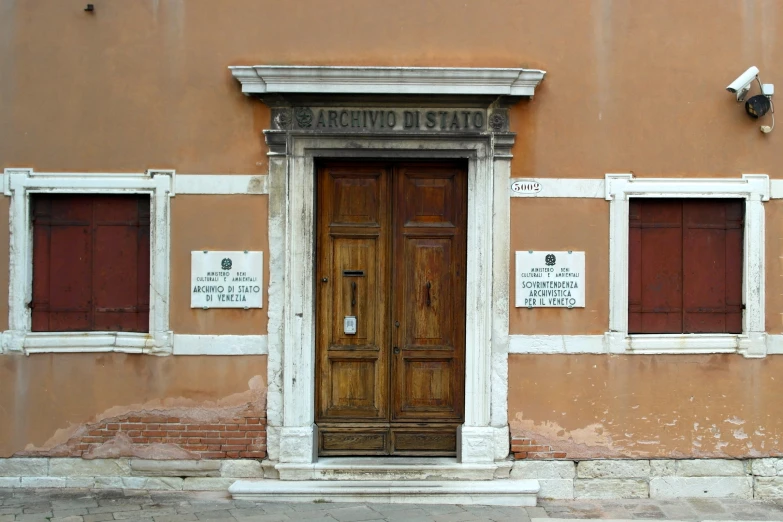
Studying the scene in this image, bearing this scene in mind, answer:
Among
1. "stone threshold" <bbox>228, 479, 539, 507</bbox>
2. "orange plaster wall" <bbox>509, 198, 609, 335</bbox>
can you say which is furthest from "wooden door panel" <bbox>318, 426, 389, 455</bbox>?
"orange plaster wall" <bbox>509, 198, 609, 335</bbox>

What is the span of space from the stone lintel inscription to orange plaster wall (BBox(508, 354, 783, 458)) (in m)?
1.98

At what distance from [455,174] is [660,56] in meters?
1.94

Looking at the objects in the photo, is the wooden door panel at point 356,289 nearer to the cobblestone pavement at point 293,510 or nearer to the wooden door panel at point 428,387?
the wooden door panel at point 428,387

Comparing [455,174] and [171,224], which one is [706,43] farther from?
[171,224]

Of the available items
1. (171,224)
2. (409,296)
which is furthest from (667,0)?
(171,224)

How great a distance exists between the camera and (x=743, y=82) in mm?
6465

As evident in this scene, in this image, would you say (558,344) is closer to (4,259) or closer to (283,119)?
(283,119)

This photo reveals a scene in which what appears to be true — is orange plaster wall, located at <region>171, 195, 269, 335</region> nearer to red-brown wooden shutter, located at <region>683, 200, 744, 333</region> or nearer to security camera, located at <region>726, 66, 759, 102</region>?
red-brown wooden shutter, located at <region>683, 200, 744, 333</region>

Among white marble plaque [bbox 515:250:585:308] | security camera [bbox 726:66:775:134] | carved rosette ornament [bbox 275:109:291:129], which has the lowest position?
white marble plaque [bbox 515:250:585:308]

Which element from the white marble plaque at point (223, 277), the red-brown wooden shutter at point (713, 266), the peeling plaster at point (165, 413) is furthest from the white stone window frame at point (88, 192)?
the red-brown wooden shutter at point (713, 266)

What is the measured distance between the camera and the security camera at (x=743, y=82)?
6.45 metres

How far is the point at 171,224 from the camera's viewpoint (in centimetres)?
655

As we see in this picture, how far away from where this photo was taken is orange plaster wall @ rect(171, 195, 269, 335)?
258 inches

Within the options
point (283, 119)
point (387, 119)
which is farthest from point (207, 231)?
point (387, 119)
